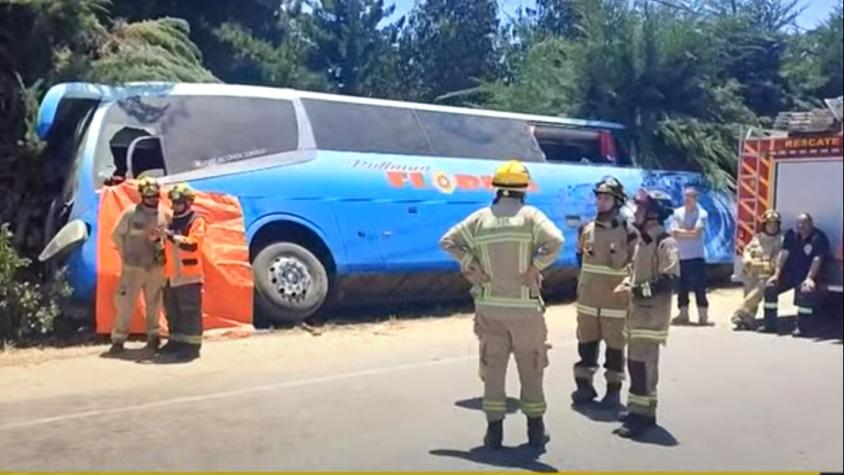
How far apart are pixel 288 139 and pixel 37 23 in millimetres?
2789

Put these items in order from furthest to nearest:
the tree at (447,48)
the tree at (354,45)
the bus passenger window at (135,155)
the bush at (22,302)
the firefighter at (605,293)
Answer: the tree at (354,45), the tree at (447,48), the bus passenger window at (135,155), the bush at (22,302), the firefighter at (605,293)

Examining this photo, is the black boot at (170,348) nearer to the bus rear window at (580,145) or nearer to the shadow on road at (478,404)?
the shadow on road at (478,404)

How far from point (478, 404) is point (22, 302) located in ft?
15.7

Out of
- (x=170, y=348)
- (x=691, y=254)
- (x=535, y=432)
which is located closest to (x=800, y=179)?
(x=535, y=432)

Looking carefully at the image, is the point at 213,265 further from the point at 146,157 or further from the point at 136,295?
the point at 146,157

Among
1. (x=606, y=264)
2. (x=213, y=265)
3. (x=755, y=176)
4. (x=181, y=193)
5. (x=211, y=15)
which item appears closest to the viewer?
(x=755, y=176)

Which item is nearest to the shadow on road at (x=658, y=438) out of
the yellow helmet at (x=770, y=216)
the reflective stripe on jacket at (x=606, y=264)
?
the reflective stripe on jacket at (x=606, y=264)

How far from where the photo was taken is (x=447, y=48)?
81.6ft

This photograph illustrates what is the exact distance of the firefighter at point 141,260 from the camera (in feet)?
32.4

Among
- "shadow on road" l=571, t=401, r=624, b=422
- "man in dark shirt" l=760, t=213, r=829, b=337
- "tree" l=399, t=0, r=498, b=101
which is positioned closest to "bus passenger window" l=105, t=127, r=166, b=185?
"shadow on road" l=571, t=401, r=624, b=422

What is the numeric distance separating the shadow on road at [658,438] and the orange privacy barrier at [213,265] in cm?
522

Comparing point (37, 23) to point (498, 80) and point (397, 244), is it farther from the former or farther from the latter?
point (498, 80)

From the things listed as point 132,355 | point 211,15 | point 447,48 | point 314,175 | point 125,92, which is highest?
point 447,48

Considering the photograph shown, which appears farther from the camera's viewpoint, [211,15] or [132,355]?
[211,15]
